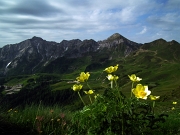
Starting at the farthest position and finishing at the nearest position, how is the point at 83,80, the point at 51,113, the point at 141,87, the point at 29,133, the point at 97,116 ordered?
the point at 51,113
the point at 29,133
the point at 83,80
the point at 141,87
the point at 97,116

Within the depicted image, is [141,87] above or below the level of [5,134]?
above

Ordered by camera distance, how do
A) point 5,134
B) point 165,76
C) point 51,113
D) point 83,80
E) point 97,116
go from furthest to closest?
point 165,76
point 51,113
point 5,134
point 83,80
point 97,116

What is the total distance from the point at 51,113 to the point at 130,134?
4.27m

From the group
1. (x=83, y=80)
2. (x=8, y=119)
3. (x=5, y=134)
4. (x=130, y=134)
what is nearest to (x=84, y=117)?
(x=130, y=134)

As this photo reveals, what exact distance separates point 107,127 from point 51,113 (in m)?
4.24

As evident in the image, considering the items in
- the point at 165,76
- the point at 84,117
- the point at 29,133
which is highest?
the point at 84,117

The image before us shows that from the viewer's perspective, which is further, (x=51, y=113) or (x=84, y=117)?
(x=51, y=113)

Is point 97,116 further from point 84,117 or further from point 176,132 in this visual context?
point 176,132

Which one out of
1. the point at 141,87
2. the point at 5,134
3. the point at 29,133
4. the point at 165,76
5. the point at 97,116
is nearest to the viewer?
the point at 97,116

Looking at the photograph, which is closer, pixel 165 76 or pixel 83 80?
pixel 83 80

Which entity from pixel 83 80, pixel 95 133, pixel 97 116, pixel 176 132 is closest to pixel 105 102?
pixel 97 116

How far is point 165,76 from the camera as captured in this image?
188250 mm

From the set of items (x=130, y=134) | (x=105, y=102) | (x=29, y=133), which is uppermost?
(x=105, y=102)

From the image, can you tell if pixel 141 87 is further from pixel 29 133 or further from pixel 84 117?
pixel 29 133
